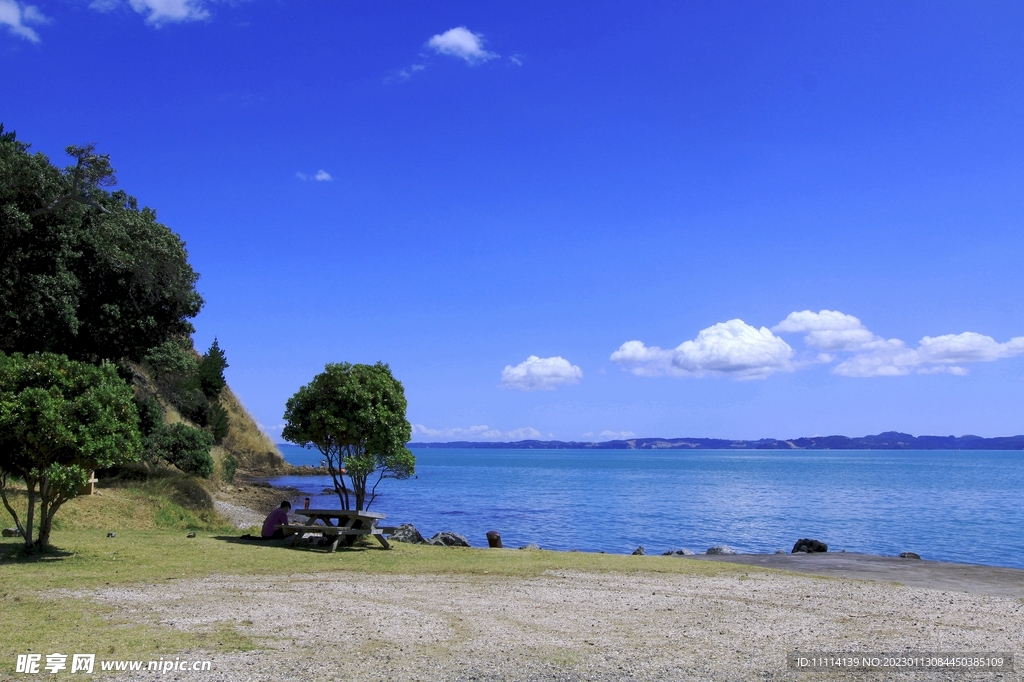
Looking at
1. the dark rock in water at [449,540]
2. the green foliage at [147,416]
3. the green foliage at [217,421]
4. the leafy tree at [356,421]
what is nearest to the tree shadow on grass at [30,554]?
the leafy tree at [356,421]

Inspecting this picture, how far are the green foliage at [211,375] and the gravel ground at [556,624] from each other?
59687 mm

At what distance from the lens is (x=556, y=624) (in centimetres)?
1005

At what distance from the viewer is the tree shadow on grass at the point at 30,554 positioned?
14.6 meters

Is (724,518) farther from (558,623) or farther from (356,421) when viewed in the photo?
(558,623)

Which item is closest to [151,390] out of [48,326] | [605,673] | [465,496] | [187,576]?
[48,326]

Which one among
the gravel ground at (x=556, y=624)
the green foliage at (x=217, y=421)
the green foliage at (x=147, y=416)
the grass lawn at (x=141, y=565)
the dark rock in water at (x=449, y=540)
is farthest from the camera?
the green foliage at (x=217, y=421)

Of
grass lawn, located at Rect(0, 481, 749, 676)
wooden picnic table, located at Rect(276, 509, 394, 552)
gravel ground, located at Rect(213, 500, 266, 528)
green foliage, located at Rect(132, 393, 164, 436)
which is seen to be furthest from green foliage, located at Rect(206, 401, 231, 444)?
wooden picnic table, located at Rect(276, 509, 394, 552)

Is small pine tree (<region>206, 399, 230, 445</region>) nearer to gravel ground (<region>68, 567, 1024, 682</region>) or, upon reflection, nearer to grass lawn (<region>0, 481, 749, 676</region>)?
grass lawn (<region>0, 481, 749, 676</region>)

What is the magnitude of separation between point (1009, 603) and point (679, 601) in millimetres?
5596

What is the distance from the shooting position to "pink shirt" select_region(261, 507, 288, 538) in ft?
66.6

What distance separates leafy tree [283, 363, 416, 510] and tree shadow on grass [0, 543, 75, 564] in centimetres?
729

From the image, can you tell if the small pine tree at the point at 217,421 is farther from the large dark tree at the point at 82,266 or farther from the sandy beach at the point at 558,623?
the sandy beach at the point at 558,623

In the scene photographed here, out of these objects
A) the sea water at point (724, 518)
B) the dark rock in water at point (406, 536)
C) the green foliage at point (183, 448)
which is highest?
the green foliage at point (183, 448)

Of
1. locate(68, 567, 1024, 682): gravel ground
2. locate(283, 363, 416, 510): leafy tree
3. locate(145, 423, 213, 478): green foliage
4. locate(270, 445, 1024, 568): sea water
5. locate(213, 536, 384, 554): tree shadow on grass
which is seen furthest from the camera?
locate(145, 423, 213, 478): green foliage
